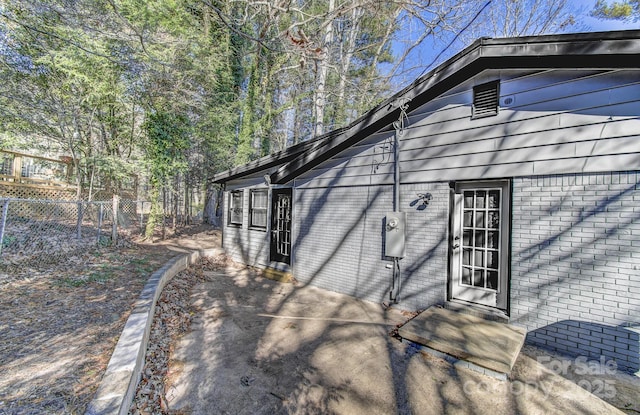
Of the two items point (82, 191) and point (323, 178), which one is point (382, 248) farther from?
point (82, 191)

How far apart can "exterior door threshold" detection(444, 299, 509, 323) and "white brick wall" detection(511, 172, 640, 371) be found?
6.6 inches

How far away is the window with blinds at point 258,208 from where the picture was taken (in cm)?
770

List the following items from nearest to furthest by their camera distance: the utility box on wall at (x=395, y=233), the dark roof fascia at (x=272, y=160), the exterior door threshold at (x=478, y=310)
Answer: the exterior door threshold at (x=478, y=310) → the utility box on wall at (x=395, y=233) → the dark roof fascia at (x=272, y=160)

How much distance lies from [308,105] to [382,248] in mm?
13416

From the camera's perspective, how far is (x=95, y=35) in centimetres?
802

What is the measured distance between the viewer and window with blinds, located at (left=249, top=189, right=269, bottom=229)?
7.70m

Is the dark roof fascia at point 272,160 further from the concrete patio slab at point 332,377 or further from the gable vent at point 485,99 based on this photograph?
the concrete patio slab at point 332,377

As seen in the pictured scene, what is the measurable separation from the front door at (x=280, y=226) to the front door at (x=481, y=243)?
164 inches

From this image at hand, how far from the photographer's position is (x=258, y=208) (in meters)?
7.87

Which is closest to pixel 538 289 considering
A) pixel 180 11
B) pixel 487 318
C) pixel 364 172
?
pixel 487 318

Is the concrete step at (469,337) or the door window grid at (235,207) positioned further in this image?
the door window grid at (235,207)

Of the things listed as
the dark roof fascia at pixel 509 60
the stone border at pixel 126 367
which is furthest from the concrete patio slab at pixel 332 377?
the dark roof fascia at pixel 509 60

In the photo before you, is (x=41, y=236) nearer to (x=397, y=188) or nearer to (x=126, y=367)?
(x=126, y=367)

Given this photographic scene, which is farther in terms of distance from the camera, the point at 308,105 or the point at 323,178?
the point at 308,105
